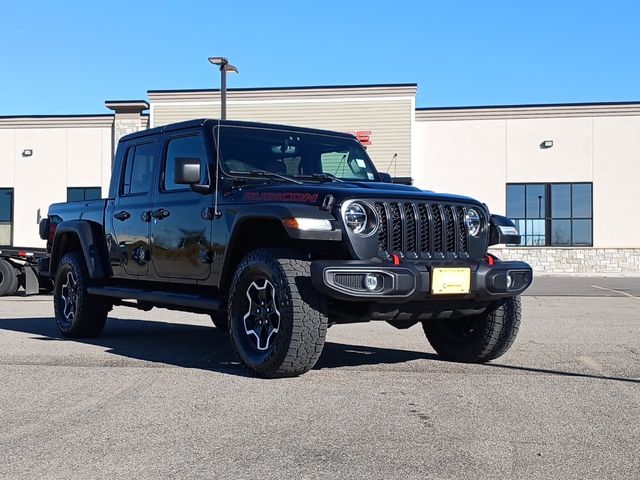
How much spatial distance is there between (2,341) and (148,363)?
2373mm

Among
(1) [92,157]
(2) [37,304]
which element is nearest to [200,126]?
(2) [37,304]

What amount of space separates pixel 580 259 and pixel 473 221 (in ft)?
82.2

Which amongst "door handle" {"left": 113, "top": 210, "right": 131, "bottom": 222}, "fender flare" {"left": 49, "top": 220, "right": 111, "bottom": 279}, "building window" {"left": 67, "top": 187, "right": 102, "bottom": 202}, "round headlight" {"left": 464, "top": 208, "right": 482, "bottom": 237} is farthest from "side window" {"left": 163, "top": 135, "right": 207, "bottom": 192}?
"building window" {"left": 67, "top": 187, "right": 102, "bottom": 202}

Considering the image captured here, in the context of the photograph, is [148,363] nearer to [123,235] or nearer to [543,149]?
[123,235]

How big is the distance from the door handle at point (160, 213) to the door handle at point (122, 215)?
527mm

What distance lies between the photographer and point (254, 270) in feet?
19.0

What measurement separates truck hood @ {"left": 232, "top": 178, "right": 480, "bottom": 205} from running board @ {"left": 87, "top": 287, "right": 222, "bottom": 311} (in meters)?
0.85

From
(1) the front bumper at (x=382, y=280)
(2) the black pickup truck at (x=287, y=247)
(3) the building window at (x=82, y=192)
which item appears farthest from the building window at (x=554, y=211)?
(1) the front bumper at (x=382, y=280)

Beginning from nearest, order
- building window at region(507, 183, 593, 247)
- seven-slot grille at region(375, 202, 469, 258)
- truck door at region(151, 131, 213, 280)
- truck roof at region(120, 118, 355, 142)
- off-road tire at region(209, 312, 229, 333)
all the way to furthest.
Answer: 1. seven-slot grille at region(375, 202, 469, 258)
2. truck door at region(151, 131, 213, 280)
3. truck roof at region(120, 118, 355, 142)
4. off-road tire at region(209, 312, 229, 333)
5. building window at region(507, 183, 593, 247)

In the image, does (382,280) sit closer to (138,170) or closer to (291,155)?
(291,155)

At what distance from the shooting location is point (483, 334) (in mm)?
6598

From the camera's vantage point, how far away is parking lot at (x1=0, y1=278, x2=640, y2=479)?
3.67 metres

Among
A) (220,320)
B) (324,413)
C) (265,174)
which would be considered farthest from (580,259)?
(324,413)

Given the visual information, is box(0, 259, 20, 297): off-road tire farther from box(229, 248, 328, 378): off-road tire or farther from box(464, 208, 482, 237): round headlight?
box(464, 208, 482, 237): round headlight
